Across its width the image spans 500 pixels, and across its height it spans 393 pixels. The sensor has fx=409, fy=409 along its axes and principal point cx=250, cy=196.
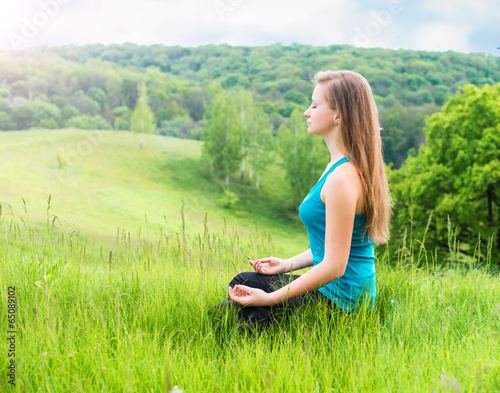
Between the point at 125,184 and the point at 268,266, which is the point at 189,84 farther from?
the point at 268,266

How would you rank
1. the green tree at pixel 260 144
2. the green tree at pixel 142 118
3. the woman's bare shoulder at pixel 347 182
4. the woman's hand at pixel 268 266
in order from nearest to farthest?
the woman's bare shoulder at pixel 347 182
the woman's hand at pixel 268 266
the green tree at pixel 260 144
the green tree at pixel 142 118

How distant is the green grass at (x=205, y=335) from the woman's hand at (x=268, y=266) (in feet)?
0.99

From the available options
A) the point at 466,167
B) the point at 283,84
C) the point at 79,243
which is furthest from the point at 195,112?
the point at 79,243

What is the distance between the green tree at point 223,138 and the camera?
51.9m

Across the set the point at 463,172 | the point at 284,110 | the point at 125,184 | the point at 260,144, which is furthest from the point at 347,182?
the point at 284,110

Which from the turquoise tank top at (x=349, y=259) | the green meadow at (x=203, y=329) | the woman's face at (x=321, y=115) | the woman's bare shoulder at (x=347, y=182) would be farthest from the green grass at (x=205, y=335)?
Result: the woman's face at (x=321, y=115)

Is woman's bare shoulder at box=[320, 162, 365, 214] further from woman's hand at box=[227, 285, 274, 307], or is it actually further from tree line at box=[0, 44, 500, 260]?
tree line at box=[0, 44, 500, 260]

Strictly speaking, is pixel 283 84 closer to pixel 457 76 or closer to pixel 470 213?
pixel 457 76

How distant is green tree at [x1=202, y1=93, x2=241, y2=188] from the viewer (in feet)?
170

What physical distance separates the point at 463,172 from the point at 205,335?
23020 mm

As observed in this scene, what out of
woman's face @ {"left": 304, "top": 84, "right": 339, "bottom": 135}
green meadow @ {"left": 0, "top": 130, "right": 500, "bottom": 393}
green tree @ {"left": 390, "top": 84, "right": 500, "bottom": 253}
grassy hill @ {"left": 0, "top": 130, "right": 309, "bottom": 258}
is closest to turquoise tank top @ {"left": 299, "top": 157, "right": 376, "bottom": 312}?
green meadow @ {"left": 0, "top": 130, "right": 500, "bottom": 393}

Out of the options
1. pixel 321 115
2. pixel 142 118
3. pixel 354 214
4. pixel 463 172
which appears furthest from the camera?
pixel 142 118

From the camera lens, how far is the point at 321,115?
2348 millimetres

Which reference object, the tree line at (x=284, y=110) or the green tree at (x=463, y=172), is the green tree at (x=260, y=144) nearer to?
the tree line at (x=284, y=110)
